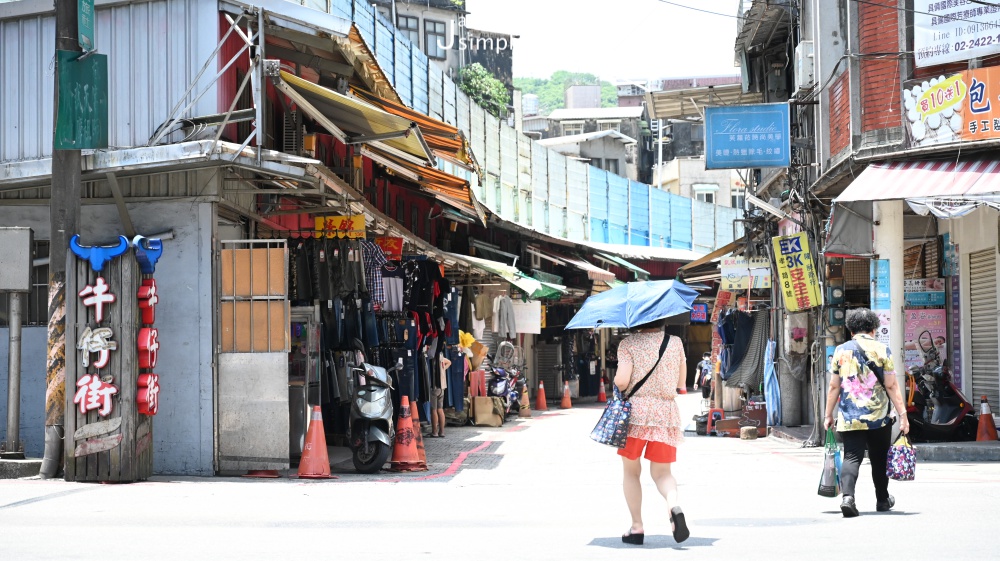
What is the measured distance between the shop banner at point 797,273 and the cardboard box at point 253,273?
29.6 feet

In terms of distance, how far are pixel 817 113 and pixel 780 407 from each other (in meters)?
5.58

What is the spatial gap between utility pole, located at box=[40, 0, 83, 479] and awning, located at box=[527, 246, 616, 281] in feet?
73.1

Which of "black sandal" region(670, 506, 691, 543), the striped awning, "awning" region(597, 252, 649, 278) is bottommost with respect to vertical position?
"black sandal" region(670, 506, 691, 543)

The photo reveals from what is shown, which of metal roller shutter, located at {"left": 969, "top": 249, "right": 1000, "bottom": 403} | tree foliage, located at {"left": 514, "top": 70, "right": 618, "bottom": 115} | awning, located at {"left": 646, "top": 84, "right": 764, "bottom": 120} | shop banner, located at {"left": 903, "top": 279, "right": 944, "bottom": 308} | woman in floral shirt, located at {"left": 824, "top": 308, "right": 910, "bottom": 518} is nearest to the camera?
woman in floral shirt, located at {"left": 824, "top": 308, "right": 910, "bottom": 518}

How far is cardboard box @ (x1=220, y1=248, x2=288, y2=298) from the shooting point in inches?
539

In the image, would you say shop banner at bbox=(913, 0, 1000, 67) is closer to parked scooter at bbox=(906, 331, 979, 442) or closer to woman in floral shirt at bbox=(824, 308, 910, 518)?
parked scooter at bbox=(906, 331, 979, 442)

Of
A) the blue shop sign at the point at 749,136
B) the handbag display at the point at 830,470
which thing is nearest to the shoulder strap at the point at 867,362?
the handbag display at the point at 830,470

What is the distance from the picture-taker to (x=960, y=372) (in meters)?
19.7

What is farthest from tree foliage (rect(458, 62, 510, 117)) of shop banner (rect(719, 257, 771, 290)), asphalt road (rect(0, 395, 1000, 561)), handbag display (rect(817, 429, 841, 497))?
handbag display (rect(817, 429, 841, 497))

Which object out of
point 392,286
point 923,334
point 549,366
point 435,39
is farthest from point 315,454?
point 435,39

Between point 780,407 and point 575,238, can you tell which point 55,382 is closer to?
point 780,407

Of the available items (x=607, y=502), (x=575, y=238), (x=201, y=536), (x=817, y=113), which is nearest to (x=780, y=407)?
(x=817, y=113)

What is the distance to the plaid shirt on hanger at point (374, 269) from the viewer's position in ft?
55.6

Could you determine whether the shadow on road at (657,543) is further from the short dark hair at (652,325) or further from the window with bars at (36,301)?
the window with bars at (36,301)
